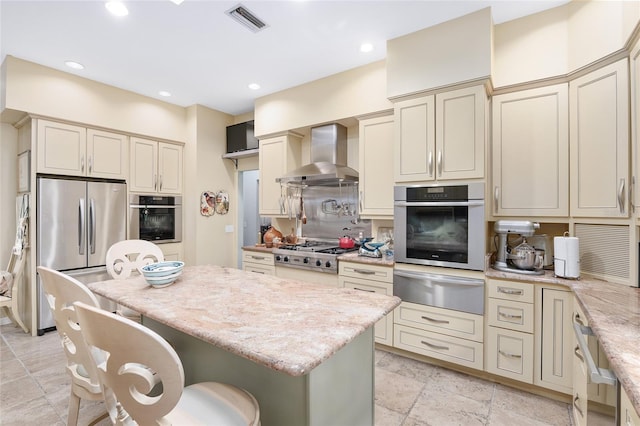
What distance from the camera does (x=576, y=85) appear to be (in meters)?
2.24

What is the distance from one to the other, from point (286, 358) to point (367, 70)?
3.03 meters

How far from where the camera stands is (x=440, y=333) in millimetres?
2510

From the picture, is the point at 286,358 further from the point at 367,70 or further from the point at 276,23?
the point at 367,70

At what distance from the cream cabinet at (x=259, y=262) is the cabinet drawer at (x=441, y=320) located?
1562 millimetres

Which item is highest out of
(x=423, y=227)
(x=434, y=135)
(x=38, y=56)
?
(x=38, y=56)

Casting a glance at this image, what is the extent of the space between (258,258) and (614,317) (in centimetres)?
315

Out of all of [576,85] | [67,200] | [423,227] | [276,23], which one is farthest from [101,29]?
[576,85]

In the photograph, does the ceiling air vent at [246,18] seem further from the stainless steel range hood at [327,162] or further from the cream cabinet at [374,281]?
the cream cabinet at [374,281]

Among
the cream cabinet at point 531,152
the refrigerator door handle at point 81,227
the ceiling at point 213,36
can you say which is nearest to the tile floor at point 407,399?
the refrigerator door handle at point 81,227

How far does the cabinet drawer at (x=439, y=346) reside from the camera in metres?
2.38

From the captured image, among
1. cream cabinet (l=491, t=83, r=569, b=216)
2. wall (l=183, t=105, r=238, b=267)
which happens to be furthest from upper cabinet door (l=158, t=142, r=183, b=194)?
cream cabinet (l=491, t=83, r=569, b=216)

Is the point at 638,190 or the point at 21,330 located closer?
the point at 638,190

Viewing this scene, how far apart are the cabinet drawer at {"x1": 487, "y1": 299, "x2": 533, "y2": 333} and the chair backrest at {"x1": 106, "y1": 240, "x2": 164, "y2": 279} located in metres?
2.77

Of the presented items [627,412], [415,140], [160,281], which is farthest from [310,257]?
[627,412]
